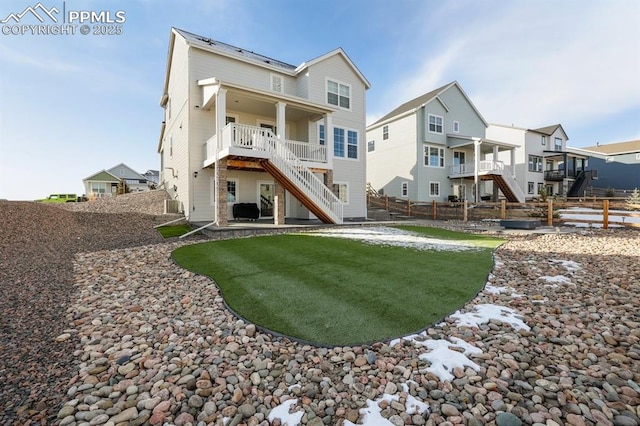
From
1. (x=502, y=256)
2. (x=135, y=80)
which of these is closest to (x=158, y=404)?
(x=502, y=256)

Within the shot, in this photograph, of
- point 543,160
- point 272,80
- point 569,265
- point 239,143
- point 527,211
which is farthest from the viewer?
point 543,160

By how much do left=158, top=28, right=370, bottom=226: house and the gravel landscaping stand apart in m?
7.19

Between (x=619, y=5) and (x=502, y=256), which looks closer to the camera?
(x=502, y=256)

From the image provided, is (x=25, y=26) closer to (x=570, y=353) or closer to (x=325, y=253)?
(x=325, y=253)

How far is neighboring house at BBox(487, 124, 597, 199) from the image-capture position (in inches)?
1117

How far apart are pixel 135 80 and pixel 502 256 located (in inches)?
699

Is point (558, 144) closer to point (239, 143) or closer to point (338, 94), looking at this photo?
point (338, 94)

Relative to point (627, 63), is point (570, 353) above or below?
below

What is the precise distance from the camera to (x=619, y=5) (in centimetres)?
845

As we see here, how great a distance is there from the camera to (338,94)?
1673cm

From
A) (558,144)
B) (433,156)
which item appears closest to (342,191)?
(433,156)

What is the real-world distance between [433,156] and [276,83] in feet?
46.6

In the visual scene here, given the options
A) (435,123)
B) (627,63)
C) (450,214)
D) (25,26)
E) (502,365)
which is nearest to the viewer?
(502,365)

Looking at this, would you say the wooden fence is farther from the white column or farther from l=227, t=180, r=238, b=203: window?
l=227, t=180, r=238, b=203: window
